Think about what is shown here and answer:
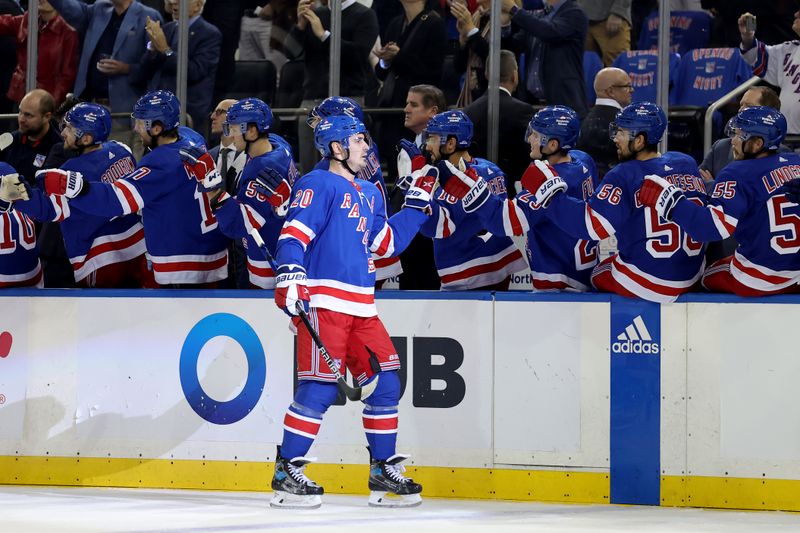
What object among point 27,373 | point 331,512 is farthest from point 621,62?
point 27,373

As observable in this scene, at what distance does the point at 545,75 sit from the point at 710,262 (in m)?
1.34

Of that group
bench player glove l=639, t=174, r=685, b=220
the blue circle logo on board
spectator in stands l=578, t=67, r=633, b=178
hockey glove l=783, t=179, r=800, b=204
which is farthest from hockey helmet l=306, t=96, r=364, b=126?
hockey glove l=783, t=179, r=800, b=204

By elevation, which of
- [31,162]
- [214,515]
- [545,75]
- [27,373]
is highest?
[545,75]

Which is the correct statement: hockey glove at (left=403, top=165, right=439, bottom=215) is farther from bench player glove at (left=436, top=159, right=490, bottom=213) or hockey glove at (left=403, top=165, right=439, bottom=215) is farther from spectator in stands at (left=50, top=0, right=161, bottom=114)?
spectator in stands at (left=50, top=0, right=161, bottom=114)

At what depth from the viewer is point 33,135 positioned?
7195 mm

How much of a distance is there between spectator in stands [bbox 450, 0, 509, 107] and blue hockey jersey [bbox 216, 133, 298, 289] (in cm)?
117

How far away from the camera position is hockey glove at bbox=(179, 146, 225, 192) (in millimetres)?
6164

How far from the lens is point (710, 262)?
6.61 metres

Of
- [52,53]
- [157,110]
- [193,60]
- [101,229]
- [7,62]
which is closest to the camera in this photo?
[157,110]

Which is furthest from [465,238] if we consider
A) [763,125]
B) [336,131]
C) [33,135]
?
[33,135]

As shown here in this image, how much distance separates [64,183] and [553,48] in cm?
266

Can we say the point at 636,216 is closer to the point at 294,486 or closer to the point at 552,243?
the point at 552,243

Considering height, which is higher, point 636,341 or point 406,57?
point 406,57

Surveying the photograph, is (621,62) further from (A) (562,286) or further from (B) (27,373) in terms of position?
(B) (27,373)
